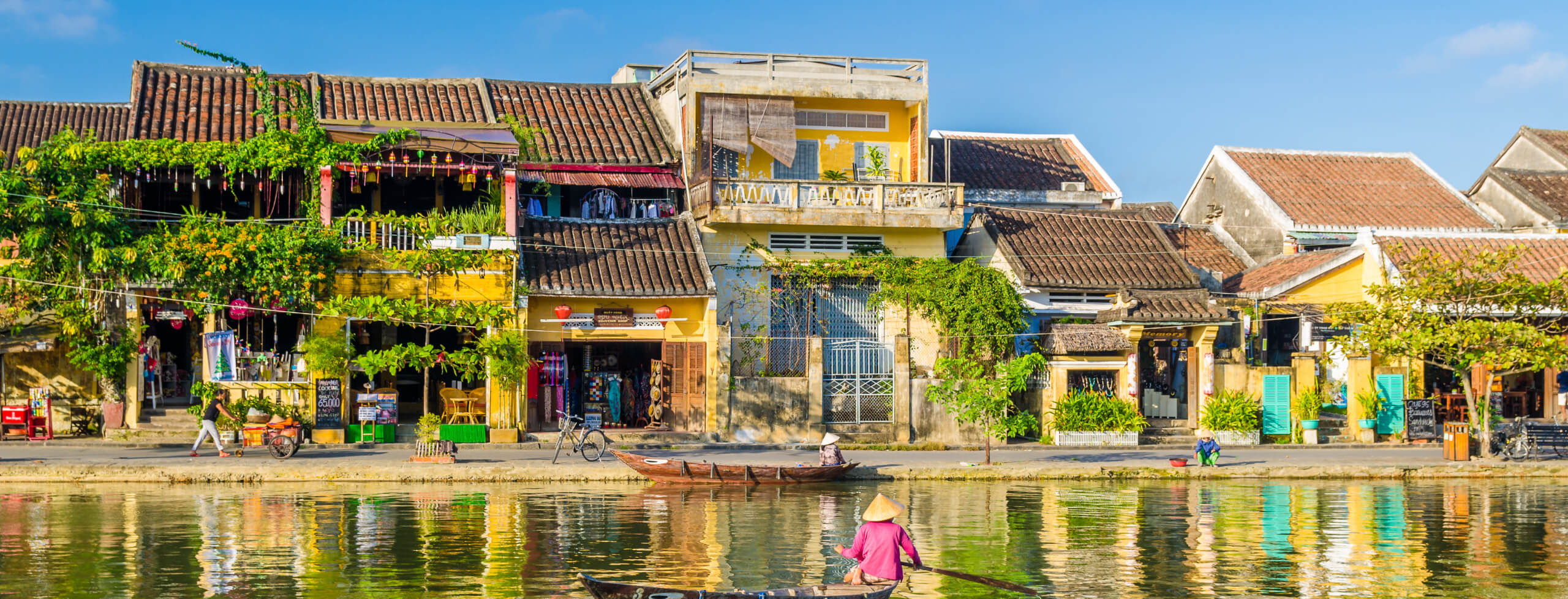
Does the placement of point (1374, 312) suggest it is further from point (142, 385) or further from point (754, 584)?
point (142, 385)

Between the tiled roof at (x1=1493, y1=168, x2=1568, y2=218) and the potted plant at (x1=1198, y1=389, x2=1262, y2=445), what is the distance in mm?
13098

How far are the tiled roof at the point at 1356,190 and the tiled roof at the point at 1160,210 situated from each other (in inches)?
131

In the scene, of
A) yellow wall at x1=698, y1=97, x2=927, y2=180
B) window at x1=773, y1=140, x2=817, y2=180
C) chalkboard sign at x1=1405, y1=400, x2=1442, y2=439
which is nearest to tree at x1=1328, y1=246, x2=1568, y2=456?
chalkboard sign at x1=1405, y1=400, x2=1442, y2=439

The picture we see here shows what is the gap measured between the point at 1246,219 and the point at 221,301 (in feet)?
84.8

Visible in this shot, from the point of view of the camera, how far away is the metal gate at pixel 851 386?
3284 centimetres

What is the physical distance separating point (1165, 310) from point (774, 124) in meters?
9.56

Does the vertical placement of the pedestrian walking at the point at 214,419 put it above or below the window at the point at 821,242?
below

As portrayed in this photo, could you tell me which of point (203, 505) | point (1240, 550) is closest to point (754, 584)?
point (1240, 550)

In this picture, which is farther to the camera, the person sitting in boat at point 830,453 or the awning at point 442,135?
the awning at point 442,135

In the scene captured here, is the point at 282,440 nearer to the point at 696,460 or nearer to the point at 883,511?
the point at 696,460

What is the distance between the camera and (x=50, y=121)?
120 ft

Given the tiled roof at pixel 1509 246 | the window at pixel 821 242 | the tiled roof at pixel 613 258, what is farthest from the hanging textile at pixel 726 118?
the tiled roof at pixel 1509 246

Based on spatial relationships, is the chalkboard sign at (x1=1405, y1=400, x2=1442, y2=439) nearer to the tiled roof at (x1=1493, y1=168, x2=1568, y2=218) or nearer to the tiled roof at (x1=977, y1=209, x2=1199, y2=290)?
the tiled roof at (x1=977, y1=209, x2=1199, y2=290)

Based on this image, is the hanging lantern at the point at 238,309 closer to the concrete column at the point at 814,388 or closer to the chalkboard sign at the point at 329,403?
the chalkboard sign at the point at 329,403
